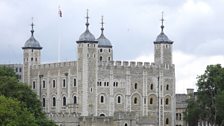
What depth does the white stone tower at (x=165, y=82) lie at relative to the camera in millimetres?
146125

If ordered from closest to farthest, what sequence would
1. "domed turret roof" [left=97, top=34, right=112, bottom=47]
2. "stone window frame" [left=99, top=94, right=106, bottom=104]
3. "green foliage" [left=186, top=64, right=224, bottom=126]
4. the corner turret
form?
1. "green foliage" [left=186, top=64, right=224, bottom=126]
2. "stone window frame" [left=99, top=94, right=106, bottom=104]
3. the corner turret
4. "domed turret roof" [left=97, top=34, right=112, bottom=47]

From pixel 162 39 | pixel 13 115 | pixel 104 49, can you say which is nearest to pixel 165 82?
pixel 162 39

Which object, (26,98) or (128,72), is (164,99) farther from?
(26,98)

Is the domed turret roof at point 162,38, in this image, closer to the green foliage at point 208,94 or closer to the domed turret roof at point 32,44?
the domed turret roof at point 32,44

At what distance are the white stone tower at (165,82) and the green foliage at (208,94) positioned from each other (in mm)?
18102

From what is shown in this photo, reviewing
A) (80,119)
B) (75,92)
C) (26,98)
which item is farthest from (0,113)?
(75,92)

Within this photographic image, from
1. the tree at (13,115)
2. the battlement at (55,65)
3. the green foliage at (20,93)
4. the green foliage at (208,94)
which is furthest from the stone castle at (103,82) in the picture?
the tree at (13,115)

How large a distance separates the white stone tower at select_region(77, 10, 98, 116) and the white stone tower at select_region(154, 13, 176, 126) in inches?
418

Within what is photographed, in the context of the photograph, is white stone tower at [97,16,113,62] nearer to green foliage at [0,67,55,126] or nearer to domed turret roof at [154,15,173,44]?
domed turret roof at [154,15,173,44]

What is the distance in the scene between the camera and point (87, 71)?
454 feet

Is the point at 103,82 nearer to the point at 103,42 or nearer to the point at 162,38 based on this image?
the point at 103,42

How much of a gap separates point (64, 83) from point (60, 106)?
9.64ft

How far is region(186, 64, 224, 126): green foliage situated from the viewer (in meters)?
126

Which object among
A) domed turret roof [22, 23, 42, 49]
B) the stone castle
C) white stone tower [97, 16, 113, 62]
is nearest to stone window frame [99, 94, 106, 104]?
the stone castle
